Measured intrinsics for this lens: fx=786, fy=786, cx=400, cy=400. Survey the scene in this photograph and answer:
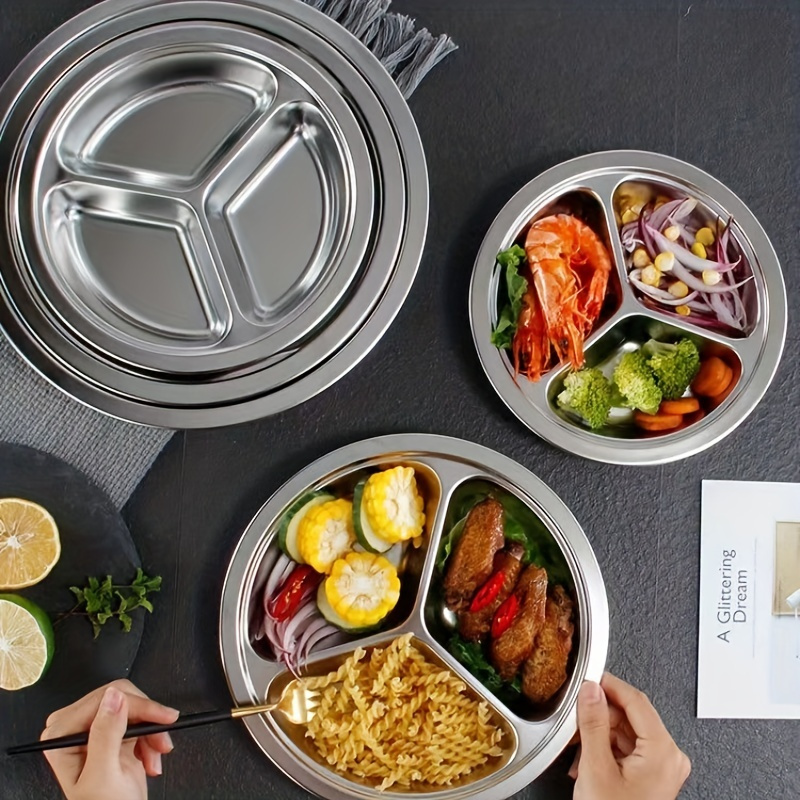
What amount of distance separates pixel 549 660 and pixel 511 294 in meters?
0.92

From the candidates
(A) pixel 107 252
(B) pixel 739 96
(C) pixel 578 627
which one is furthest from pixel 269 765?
(B) pixel 739 96

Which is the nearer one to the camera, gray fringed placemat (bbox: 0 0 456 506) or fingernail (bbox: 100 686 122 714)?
fingernail (bbox: 100 686 122 714)

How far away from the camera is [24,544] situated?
192 cm

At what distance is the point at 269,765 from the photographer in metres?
2.06

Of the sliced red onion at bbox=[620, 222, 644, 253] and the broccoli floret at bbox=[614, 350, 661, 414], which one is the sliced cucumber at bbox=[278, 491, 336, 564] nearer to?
the broccoli floret at bbox=[614, 350, 661, 414]

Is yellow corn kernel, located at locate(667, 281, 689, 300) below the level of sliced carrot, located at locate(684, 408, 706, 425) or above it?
above

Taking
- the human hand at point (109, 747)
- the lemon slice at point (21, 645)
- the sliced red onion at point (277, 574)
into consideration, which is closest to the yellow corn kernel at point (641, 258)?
the sliced red onion at point (277, 574)

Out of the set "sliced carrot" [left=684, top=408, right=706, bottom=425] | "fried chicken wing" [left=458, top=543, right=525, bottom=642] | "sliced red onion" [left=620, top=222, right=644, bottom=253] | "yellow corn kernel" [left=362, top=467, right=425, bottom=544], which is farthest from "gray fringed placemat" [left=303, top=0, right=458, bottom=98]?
"fried chicken wing" [left=458, top=543, right=525, bottom=642]

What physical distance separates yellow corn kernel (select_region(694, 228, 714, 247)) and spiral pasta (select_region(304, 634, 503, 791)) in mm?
1290

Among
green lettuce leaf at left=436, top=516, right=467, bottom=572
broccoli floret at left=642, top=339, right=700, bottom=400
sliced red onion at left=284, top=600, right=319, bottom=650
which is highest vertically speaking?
broccoli floret at left=642, top=339, right=700, bottom=400

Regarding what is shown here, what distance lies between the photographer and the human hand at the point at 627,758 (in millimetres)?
1845

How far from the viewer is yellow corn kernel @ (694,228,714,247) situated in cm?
209

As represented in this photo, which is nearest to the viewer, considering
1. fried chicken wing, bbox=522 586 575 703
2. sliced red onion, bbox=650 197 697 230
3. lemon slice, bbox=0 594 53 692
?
lemon slice, bbox=0 594 53 692

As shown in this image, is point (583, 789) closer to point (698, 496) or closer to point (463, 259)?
point (698, 496)
